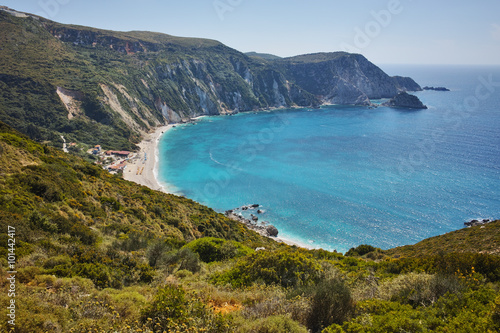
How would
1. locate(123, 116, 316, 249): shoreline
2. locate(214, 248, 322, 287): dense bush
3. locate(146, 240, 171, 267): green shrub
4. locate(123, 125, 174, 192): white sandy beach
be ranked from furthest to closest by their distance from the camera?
1. locate(123, 125, 174, 192): white sandy beach
2. locate(123, 116, 316, 249): shoreline
3. locate(146, 240, 171, 267): green shrub
4. locate(214, 248, 322, 287): dense bush

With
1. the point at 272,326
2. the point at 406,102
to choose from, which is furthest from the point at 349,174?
the point at 406,102

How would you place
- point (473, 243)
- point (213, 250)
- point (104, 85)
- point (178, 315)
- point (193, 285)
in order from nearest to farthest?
point (178, 315), point (193, 285), point (213, 250), point (473, 243), point (104, 85)


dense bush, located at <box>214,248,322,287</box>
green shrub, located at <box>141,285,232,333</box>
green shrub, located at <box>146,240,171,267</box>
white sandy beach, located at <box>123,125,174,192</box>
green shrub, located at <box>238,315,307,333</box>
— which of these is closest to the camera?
green shrub, located at <box>141,285,232,333</box>

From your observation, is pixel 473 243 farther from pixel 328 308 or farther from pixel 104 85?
pixel 104 85

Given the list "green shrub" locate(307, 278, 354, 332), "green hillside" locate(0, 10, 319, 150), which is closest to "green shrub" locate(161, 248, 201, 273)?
"green shrub" locate(307, 278, 354, 332)

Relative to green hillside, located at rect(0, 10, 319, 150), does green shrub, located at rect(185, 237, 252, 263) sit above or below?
below

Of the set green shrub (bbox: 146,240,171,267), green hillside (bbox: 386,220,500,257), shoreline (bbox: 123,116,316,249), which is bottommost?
shoreline (bbox: 123,116,316,249)

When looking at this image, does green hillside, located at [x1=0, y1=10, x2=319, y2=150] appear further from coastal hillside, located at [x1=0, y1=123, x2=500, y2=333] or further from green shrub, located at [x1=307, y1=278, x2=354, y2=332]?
green shrub, located at [x1=307, y1=278, x2=354, y2=332]
